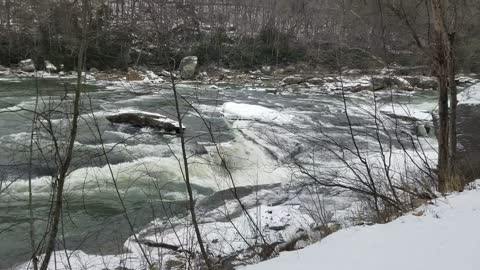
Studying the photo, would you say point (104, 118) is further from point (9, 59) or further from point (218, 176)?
point (9, 59)

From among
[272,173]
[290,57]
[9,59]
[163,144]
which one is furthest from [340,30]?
[290,57]

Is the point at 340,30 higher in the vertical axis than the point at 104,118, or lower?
higher

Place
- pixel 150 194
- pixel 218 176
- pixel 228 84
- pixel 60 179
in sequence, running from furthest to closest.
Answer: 1. pixel 228 84
2. pixel 218 176
3. pixel 150 194
4. pixel 60 179

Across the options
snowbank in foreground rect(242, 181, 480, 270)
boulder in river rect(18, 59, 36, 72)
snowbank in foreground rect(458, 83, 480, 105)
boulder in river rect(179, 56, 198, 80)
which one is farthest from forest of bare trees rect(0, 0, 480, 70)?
snowbank in foreground rect(458, 83, 480, 105)

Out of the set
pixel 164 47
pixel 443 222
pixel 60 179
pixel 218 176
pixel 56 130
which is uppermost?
pixel 164 47

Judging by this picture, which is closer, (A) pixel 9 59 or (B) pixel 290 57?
(A) pixel 9 59

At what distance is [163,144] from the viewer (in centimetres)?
967

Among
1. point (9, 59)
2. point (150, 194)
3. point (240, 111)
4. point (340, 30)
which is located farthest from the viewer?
point (9, 59)

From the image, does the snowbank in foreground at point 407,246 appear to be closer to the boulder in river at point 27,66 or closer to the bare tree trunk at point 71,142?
the bare tree trunk at point 71,142

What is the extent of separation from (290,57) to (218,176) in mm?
26524

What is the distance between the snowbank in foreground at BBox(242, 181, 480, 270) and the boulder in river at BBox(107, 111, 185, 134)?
7724 mm

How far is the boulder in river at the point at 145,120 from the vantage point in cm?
1067

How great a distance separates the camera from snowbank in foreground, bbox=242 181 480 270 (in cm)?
248

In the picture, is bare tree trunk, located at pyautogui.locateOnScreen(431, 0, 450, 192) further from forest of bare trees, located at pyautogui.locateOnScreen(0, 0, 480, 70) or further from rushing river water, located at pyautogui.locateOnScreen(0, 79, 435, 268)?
rushing river water, located at pyautogui.locateOnScreen(0, 79, 435, 268)
